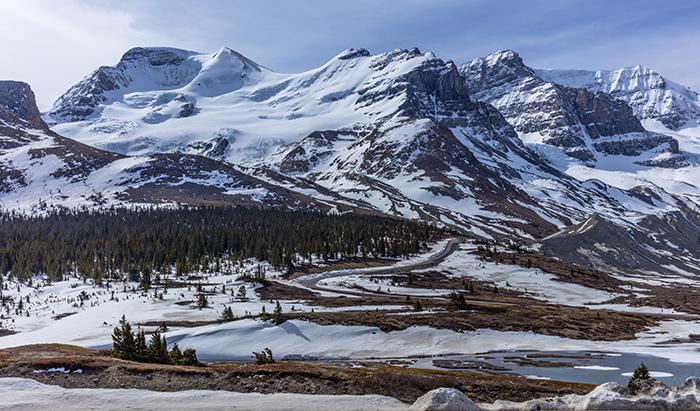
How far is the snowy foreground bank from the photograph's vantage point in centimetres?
2214

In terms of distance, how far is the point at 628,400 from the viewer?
22.1 meters

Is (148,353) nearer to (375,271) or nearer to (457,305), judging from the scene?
(457,305)

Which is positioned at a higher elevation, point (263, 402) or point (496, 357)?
point (263, 402)

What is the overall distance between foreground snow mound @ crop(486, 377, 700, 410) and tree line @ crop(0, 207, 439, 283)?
10578 cm

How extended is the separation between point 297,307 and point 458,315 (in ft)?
77.1

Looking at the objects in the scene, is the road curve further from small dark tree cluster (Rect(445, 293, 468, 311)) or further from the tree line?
small dark tree cluster (Rect(445, 293, 468, 311))

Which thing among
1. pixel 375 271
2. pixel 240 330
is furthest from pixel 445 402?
pixel 375 271

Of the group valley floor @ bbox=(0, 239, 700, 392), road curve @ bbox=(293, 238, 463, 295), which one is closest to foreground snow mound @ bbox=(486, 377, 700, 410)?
valley floor @ bbox=(0, 239, 700, 392)

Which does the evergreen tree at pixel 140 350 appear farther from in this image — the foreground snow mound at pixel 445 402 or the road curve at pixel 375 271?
the road curve at pixel 375 271

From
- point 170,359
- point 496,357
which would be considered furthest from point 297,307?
point 170,359

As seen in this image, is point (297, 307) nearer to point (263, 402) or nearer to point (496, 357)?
point (496, 357)

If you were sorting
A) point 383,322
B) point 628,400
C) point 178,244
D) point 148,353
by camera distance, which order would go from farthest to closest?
point 178,244
point 383,322
point 148,353
point 628,400

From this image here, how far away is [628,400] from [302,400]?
13.1 m

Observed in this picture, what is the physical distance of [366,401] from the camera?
85.1 ft
